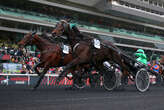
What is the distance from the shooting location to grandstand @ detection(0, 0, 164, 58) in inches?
1071

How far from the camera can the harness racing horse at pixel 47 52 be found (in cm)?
875

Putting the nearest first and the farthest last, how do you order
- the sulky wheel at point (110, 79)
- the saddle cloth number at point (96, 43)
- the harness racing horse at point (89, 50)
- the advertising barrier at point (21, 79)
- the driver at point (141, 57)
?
the harness racing horse at point (89, 50) → the saddle cloth number at point (96, 43) → the sulky wheel at point (110, 79) → the driver at point (141, 57) → the advertising barrier at point (21, 79)

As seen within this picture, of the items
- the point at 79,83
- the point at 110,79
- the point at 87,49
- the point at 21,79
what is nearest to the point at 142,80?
the point at 110,79

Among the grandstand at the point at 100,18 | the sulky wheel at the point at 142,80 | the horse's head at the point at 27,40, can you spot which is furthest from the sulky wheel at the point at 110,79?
the grandstand at the point at 100,18

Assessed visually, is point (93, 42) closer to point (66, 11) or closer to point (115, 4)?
point (66, 11)

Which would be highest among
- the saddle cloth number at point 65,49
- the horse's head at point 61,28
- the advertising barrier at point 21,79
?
the horse's head at point 61,28

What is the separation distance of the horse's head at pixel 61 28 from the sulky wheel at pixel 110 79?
89.1 inches

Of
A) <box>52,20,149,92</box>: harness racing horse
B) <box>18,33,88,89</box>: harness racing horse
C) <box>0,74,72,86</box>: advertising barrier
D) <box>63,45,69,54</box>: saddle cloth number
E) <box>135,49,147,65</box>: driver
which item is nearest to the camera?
<box>52,20,149,92</box>: harness racing horse

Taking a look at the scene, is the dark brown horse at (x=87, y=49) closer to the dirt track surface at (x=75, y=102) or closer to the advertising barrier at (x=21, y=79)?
the dirt track surface at (x=75, y=102)

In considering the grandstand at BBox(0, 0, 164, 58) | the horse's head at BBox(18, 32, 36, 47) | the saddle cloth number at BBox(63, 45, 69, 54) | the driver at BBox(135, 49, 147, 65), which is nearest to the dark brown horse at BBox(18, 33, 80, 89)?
the horse's head at BBox(18, 32, 36, 47)

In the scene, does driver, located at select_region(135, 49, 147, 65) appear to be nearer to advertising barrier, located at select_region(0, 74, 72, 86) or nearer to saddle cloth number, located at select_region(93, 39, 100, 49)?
saddle cloth number, located at select_region(93, 39, 100, 49)

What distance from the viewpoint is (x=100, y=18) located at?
37.8 metres

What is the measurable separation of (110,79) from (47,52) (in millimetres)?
2759

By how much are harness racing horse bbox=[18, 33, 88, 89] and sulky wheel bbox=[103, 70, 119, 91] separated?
1326mm
